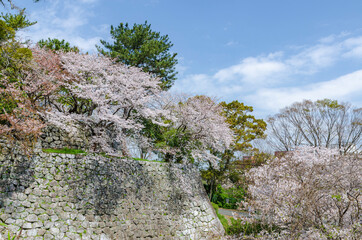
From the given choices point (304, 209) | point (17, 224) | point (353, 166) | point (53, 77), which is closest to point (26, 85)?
point (53, 77)

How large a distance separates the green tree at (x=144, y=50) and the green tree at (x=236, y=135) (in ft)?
18.2

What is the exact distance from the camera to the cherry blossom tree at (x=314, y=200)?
22.5 feet

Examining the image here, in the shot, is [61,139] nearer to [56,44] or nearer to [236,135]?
[56,44]

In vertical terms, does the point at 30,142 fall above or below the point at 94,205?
above

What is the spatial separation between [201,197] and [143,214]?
4.16 meters

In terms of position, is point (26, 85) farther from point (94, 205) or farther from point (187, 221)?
point (187, 221)

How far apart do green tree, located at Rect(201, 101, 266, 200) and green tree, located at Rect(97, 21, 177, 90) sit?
5552 mm

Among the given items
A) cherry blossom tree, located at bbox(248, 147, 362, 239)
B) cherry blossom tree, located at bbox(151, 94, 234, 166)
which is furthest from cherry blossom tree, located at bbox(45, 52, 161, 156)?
cherry blossom tree, located at bbox(248, 147, 362, 239)

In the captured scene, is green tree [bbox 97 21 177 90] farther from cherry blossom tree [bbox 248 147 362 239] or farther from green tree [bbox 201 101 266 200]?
cherry blossom tree [bbox 248 147 362 239]

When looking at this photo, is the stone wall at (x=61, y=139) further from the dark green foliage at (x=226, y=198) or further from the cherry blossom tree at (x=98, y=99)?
the dark green foliage at (x=226, y=198)

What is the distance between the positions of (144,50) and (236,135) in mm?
10047

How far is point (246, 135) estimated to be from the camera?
69.3ft

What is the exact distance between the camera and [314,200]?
22.3ft

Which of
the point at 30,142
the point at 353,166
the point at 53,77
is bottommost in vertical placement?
the point at 353,166
